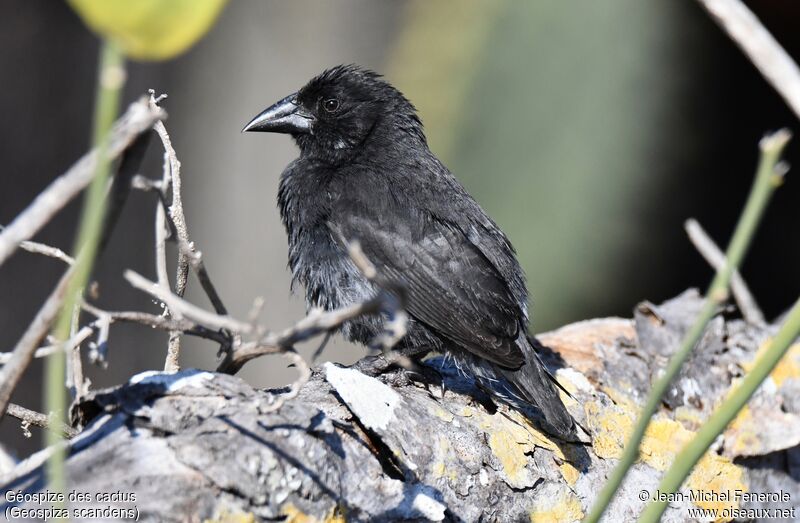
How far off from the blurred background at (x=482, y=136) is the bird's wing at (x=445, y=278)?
1.31 m

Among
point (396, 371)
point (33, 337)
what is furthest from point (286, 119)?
point (33, 337)

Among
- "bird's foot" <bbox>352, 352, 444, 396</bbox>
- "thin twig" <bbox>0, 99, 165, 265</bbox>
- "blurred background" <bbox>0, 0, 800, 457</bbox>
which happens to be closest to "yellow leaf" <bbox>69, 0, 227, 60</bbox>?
"thin twig" <bbox>0, 99, 165, 265</bbox>

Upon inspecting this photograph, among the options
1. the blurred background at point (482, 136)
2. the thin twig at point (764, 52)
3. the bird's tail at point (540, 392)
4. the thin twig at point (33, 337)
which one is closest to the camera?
the thin twig at point (764, 52)

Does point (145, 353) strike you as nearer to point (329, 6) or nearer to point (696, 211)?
point (329, 6)

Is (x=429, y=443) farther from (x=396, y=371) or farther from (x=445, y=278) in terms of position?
(x=445, y=278)

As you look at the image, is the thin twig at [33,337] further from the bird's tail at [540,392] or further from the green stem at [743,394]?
the bird's tail at [540,392]

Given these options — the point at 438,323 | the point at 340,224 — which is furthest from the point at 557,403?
the point at 340,224

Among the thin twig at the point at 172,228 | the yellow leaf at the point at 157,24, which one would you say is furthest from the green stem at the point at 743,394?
the thin twig at the point at 172,228

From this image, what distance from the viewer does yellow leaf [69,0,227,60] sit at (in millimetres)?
926

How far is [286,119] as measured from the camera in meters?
3.71

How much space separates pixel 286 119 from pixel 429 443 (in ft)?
6.44

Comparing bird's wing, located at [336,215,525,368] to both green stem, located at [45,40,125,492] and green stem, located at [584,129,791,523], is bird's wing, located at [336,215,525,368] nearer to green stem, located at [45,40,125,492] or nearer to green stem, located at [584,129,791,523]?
green stem, located at [584,129,791,523]

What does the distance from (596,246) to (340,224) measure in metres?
1.88

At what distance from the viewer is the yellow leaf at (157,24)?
0.93 metres
